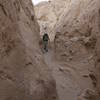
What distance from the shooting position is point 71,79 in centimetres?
1066

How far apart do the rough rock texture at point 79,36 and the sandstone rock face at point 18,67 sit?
14.3 ft

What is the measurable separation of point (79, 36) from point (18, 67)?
8.57m

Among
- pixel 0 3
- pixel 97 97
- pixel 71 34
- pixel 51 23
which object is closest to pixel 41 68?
pixel 97 97

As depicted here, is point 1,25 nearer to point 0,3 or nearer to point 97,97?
point 0,3

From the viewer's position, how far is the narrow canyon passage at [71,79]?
9005 millimetres

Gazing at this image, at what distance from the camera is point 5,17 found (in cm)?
641

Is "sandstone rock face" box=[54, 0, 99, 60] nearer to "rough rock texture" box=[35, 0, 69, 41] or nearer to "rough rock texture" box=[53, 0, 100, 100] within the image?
"rough rock texture" box=[53, 0, 100, 100]

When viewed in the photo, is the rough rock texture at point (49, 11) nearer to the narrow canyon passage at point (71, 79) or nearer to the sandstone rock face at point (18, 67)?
the narrow canyon passage at point (71, 79)

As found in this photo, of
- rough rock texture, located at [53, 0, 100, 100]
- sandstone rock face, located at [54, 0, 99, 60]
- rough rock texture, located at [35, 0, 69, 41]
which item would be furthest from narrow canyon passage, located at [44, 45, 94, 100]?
rough rock texture, located at [35, 0, 69, 41]

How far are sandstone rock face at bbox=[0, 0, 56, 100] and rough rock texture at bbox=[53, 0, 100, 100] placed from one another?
14.3ft

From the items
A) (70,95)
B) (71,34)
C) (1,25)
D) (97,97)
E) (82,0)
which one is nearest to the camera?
(1,25)

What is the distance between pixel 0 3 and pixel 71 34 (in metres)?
8.99

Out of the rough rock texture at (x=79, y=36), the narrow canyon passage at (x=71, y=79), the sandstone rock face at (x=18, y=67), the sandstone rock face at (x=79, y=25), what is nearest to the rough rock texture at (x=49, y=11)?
the sandstone rock face at (x=79, y=25)

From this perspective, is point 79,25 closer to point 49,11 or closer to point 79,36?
point 79,36
